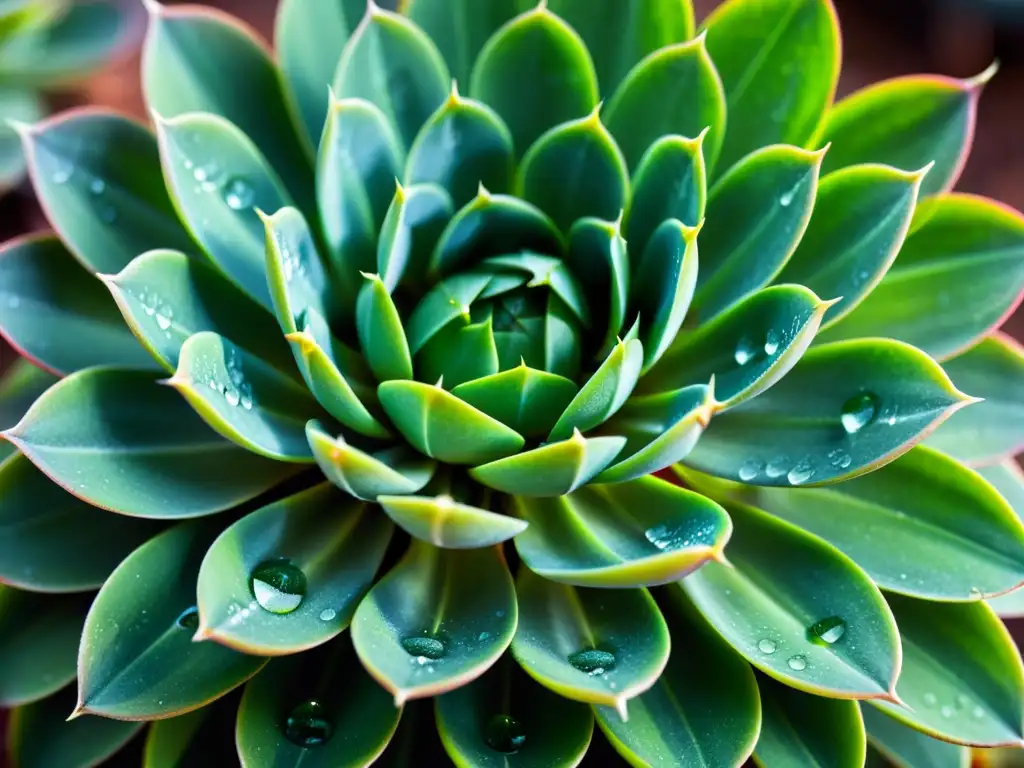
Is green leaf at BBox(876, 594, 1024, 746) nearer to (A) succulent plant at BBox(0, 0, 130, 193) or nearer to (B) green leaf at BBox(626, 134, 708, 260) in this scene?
(B) green leaf at BBox(626, 134, 708, 260)

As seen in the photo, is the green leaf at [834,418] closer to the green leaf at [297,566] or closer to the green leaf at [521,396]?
the green leaf at [521,396]

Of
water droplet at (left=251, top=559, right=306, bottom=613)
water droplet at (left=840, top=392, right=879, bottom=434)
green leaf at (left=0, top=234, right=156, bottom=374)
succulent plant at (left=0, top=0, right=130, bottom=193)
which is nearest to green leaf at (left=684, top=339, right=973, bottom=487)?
water droplet at (left=840, top=392, right=879, bottom=434)

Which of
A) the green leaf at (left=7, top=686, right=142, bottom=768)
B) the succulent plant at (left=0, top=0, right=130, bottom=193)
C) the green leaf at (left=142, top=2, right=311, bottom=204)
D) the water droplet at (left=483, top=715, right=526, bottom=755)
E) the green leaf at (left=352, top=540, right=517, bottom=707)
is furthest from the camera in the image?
the succulent plant at (left=0, top=0, right=130, bottom=193)

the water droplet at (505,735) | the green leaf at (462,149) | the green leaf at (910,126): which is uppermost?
the green leaf at (910,126)

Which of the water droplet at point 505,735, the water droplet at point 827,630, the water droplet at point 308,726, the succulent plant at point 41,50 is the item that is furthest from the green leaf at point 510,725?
the succulent plant at point 41,50

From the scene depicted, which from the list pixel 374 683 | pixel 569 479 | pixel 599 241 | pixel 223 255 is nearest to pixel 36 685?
pixel 374 683
